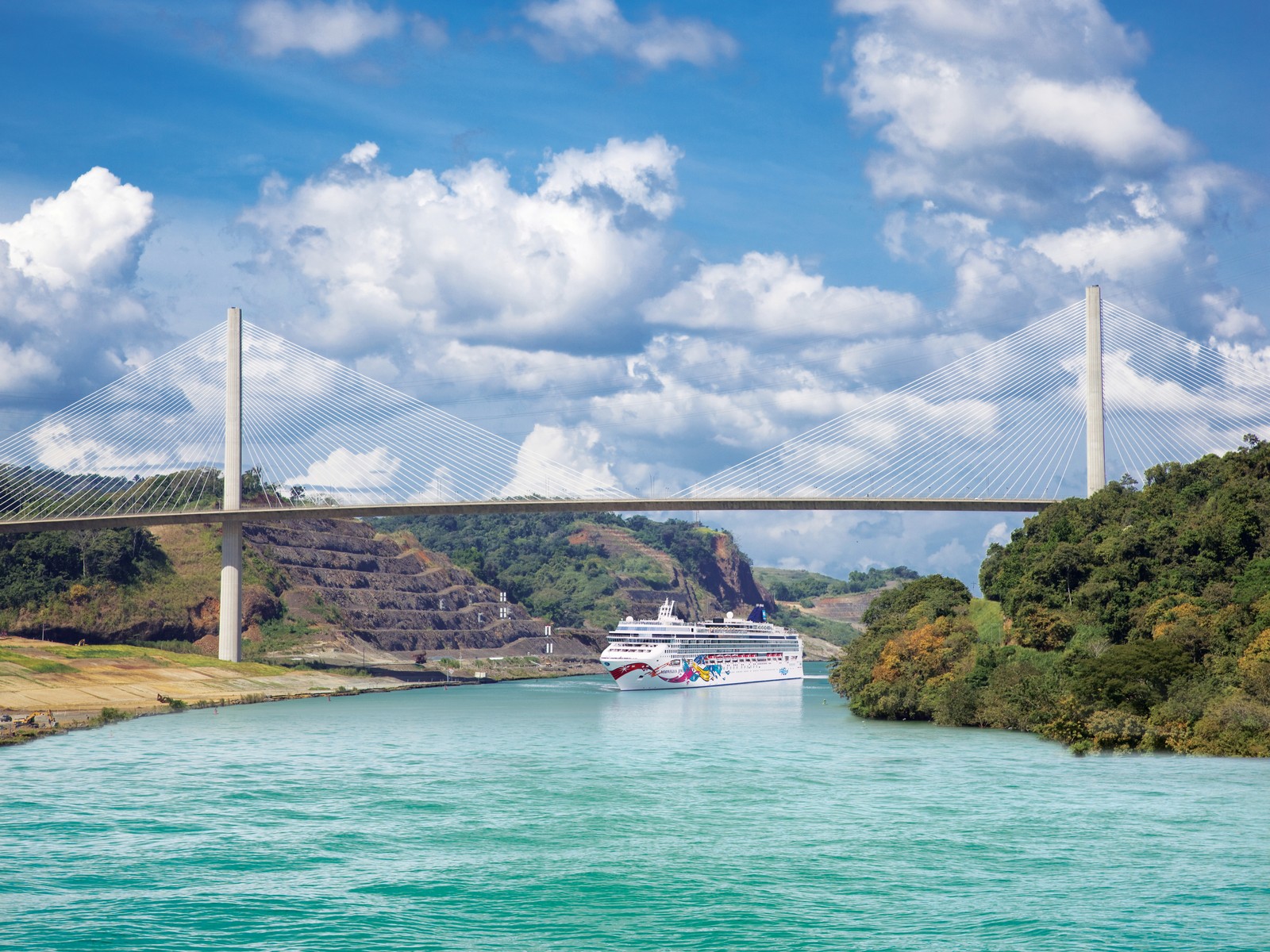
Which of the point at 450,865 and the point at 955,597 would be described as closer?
the point at 450,865

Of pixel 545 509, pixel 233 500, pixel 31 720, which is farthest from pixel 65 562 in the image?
pixel 31 720

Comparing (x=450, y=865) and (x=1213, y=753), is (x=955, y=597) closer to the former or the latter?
(x=1213, y=753)

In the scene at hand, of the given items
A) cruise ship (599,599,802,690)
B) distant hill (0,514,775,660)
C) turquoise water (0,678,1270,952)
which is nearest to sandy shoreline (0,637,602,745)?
distant hill (0,514,775,660)

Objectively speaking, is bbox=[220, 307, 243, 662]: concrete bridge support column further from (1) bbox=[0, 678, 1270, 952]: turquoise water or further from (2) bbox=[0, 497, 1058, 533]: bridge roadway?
(1) bbox=[0, 678, 1270, 952]: turquoise water

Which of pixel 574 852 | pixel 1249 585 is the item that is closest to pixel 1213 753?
pixel 1249 585

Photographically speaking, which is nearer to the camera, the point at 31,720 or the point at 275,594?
the point at 31,720

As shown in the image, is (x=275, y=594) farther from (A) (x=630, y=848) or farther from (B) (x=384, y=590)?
(A) (x=630, y=848)
